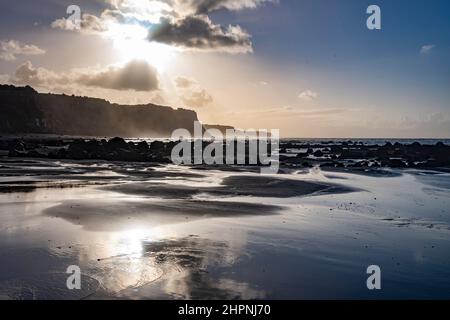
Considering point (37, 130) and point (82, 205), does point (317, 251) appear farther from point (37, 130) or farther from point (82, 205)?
point (37, 130)

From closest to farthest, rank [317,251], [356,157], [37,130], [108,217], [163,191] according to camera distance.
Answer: [317,251]
[108,217]
[163,191]
[356,157]
[37,130]

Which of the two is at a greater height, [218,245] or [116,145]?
[116,145]

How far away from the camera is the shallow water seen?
8.57 m

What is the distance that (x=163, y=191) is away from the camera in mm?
23484

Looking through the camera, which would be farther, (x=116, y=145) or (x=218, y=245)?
(x=116, y=145)

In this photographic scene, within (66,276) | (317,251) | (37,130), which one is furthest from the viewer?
(37,130)

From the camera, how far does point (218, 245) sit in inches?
466

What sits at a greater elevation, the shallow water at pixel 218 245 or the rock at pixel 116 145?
the rock at pixel 116 145

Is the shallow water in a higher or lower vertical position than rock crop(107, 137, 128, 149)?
lower

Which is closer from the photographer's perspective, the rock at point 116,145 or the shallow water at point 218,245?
the shallow water at point 218,245

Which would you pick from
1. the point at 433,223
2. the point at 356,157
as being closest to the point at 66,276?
the point at 433,223

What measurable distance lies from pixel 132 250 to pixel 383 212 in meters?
11.5

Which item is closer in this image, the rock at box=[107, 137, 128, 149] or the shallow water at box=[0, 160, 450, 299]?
the shallow water at box=[0, 160, 450, 299]

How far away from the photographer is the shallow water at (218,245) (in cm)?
857
